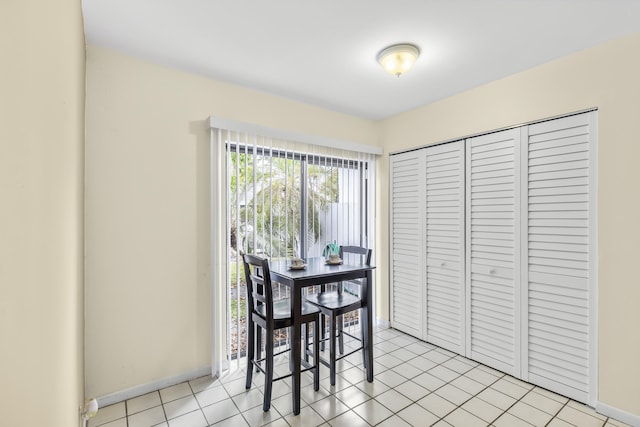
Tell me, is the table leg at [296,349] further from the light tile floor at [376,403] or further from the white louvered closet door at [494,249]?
the white louvered closet door at [494,249]

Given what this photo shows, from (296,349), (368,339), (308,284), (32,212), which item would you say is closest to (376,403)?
(368,339)

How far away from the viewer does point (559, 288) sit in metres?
2.31

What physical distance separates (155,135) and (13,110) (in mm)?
1982

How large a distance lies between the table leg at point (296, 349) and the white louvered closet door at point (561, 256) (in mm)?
1817

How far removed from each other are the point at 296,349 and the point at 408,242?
5.96 ft

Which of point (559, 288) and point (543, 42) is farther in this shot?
point (559, 288)

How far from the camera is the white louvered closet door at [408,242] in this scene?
3287 mm

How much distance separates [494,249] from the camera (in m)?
2.69

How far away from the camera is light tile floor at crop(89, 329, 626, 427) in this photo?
2025mm

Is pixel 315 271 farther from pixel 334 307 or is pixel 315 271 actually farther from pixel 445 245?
pixel 445 245

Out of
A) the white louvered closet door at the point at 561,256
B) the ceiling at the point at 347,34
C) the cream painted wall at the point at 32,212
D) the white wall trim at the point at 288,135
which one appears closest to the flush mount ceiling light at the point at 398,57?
the ceiling at the point at 347,34

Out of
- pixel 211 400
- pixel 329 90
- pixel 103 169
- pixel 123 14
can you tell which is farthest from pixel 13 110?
pixel 329 90

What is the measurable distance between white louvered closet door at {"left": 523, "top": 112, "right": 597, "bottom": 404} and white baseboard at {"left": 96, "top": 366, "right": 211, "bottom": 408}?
2.64 meters

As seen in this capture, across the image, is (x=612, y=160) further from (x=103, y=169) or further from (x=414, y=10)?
(x=103, y=169)
